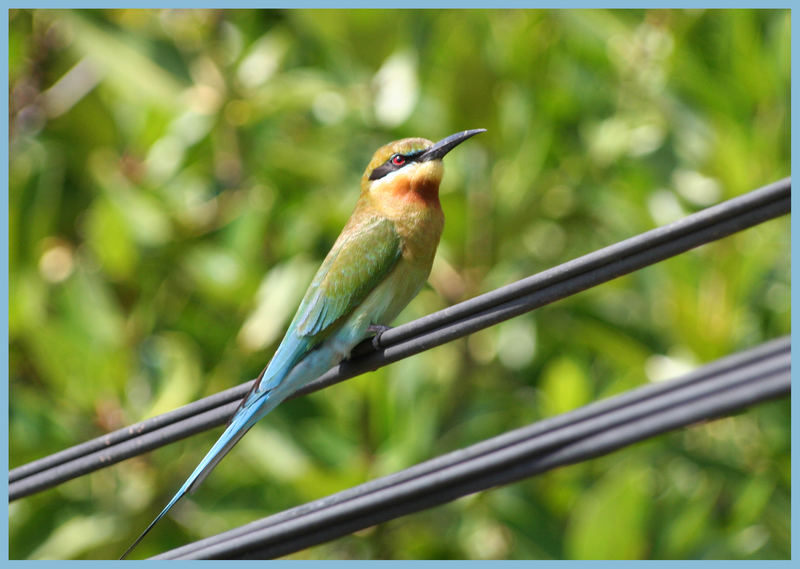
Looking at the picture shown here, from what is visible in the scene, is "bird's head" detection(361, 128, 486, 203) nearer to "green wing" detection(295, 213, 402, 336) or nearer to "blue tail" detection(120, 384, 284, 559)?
"green wing" detection(295, 213, 402, 336)

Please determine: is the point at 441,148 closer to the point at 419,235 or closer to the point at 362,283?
the point at 419,235

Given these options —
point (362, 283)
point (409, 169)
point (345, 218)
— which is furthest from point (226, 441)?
point (345, 218)

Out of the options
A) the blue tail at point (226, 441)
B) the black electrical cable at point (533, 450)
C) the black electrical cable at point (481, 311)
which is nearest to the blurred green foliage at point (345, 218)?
the blue tail at point (226, 441)

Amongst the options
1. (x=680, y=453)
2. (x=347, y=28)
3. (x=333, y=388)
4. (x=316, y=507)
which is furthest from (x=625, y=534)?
(x=347, y=28)

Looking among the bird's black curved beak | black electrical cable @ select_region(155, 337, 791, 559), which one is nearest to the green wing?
the bird's black curved beak

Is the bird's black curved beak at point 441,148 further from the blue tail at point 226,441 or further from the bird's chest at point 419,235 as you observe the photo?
the blue tail at point 226,441

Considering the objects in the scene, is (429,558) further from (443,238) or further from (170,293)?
(170,293)
